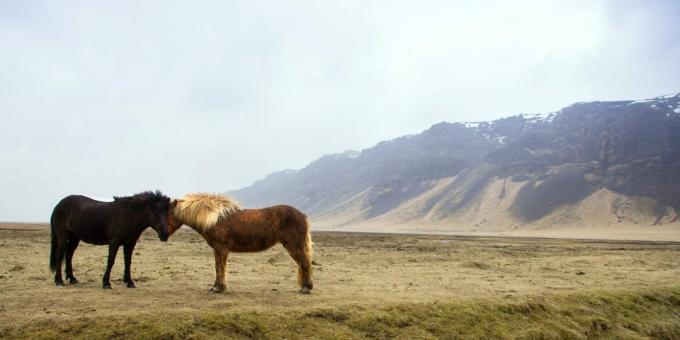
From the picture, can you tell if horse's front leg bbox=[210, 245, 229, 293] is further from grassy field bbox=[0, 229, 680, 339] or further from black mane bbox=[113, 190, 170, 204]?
black mane bbox=[113, 190, 170, 204]

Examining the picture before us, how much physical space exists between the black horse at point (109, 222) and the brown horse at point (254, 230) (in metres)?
1.04

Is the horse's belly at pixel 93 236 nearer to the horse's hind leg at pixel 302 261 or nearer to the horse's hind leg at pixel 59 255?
the horse's hind leg at pixel 59 255

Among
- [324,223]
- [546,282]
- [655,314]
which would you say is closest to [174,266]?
[546,282]

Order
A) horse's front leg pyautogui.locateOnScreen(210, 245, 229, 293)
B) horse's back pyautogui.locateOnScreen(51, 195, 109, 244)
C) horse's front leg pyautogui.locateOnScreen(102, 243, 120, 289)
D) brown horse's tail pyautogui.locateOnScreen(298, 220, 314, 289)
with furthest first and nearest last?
horse's back pyautogui.locateOnScreen(51, 195, 109, 244)
brown horse's tail pyautogui.locateOnScreen(298, 220, 314, 289)
horse's front leg pyautogui.locateOnScreen(102, 243, 120, 289)
horse's front leg pyautogui.locateOnScreen(210, 245, 229, 293)

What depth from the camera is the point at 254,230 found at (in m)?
13.1

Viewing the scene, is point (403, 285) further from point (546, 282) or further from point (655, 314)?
point (655, 314)

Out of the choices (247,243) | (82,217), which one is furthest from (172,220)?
(82,217)

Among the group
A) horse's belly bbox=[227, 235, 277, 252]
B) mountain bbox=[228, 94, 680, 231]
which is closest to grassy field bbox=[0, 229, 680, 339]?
horse's belly bbox=[227, 235, 277, 252]

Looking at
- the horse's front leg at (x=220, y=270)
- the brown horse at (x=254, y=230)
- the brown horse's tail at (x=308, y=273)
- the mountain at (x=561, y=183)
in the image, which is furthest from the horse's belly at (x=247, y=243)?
the mountain at (x=561, y=183)

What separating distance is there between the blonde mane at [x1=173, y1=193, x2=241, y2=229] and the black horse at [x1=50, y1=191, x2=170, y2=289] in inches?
18.0

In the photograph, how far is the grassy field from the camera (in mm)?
9742

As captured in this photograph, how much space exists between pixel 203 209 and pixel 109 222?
260 cm

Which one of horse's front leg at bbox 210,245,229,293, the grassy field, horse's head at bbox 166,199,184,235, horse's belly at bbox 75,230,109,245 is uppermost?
horse's head at bbox 166,199,184,235

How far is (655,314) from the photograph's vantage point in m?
15.4
